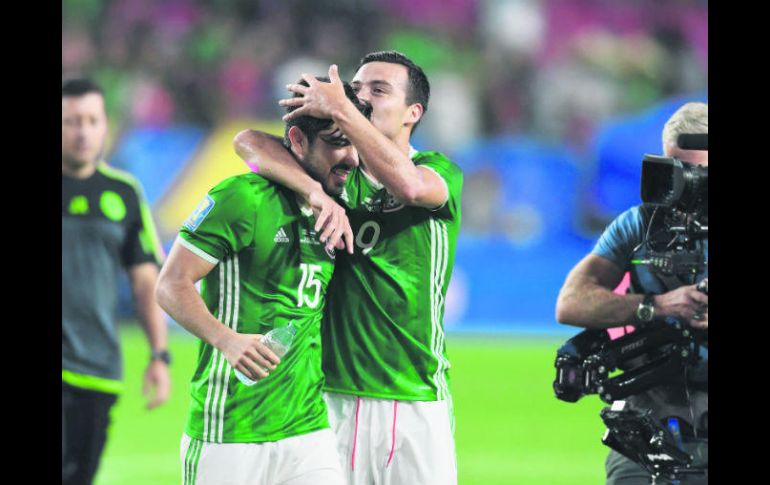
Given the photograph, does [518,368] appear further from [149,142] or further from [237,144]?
[237,144]

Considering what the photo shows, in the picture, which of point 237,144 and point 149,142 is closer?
point 237,144

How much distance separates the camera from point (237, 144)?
374 centimetres

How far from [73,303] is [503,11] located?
36.7 feet

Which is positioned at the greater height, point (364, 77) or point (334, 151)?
point (364, 77)

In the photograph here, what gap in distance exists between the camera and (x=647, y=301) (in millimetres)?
3838

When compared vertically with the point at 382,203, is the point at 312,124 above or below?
above

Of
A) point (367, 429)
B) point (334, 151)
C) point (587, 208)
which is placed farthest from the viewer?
point (587, 208)

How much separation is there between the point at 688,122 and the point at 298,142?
4.61 feet

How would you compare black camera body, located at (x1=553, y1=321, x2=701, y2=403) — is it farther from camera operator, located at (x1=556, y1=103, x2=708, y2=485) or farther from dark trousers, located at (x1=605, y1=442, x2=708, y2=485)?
dark trousers, located at (x1=605, y1=442, x2=708, y2=485)

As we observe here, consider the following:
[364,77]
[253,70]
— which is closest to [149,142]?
[253,70]

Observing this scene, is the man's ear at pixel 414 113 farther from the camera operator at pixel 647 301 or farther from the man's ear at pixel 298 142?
the camera operator at pixel 647 301

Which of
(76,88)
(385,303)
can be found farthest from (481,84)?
(385,303)

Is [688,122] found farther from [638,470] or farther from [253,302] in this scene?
[253,302]

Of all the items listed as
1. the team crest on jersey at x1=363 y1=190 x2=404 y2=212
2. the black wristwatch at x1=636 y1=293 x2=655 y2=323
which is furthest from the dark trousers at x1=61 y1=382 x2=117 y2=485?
the black wristwatch at x1=636 y1=293 x2=655 y2=323
